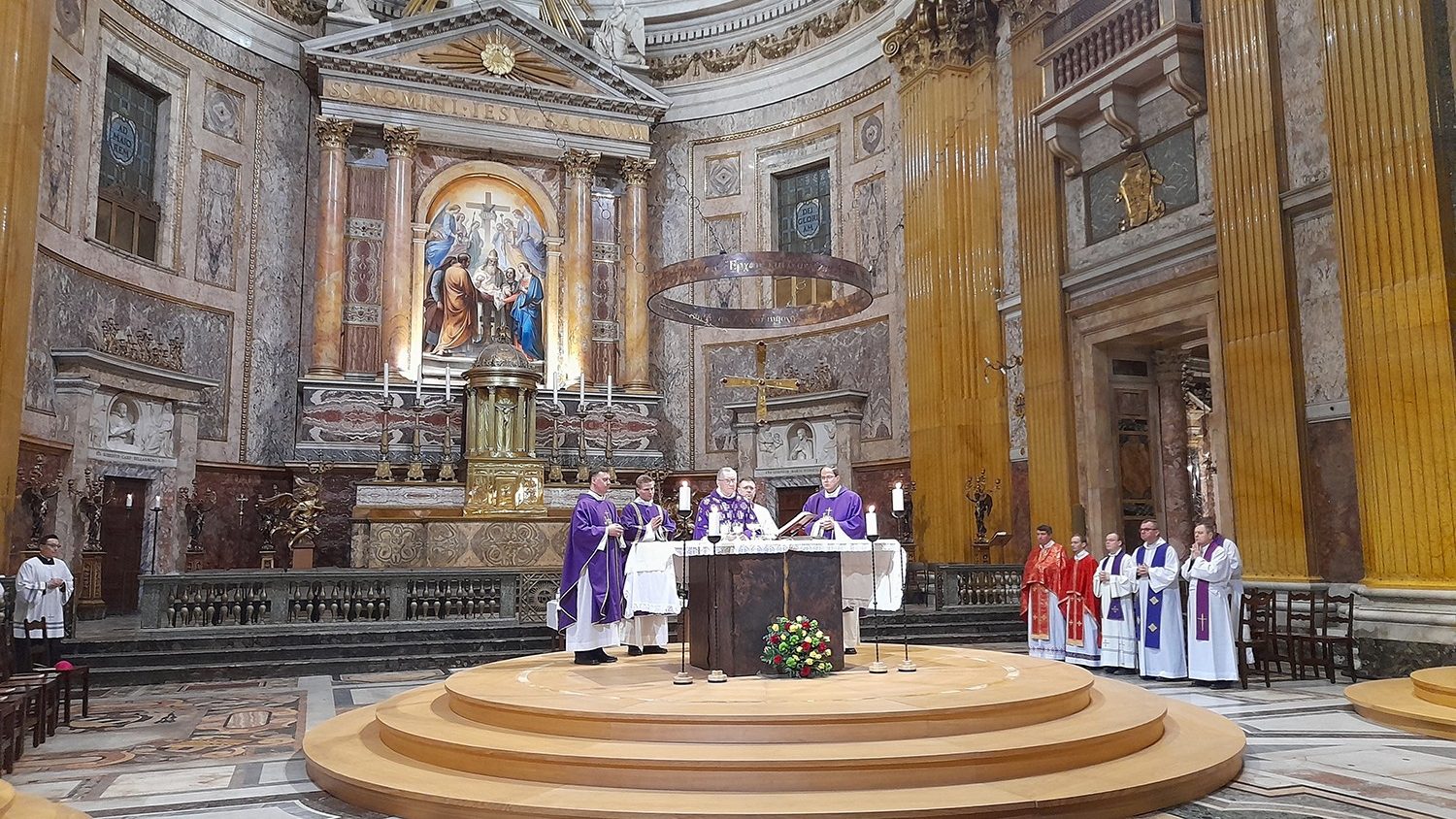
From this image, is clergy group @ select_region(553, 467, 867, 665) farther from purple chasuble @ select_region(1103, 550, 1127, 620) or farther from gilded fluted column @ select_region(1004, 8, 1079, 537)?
gilded fluted column @ select_region(1004, 8, 1079, 537)

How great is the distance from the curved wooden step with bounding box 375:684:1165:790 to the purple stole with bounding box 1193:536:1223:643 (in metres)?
3.94

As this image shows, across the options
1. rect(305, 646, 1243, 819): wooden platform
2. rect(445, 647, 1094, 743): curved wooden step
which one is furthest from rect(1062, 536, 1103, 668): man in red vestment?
rect(305, 646, 1243, 819): wooden platform

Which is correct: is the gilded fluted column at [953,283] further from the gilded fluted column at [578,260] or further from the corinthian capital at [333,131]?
the corinthian capital at [333,131]

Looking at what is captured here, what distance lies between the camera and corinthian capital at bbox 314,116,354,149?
18516 millimetres

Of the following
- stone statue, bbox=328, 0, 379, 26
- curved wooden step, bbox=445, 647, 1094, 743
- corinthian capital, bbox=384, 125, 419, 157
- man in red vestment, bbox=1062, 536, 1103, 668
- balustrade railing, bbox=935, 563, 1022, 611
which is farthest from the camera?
stone statue, bbox=328, 0, 379, 26

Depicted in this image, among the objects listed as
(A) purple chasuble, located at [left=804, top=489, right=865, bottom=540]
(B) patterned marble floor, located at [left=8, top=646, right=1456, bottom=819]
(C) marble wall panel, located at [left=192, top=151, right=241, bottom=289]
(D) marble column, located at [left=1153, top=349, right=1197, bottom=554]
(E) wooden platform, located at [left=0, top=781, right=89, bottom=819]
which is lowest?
(B) patterned marble floor, located at [left=8, top=646, right=1456, bottom=819]

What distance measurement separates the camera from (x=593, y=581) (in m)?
8.56

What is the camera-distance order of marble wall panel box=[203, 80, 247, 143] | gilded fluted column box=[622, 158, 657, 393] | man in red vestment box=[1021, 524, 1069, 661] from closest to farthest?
man in red vestment box=[1021, 524, 1069, 661]
marble wall panel box=[203, 80, 247, 143]
gilded fluted column box=[622, 158, 657, 393]

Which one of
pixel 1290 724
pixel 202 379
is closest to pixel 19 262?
pixel 202 379

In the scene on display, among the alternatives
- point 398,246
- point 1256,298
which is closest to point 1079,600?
point 1256,298

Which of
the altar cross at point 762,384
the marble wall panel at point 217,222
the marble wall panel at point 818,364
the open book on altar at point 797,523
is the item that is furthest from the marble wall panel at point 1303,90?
the marble wall panel at point 217,222

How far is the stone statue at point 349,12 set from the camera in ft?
63.2

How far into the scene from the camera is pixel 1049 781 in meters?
5.16

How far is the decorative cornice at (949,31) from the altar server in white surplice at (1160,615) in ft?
32.0
